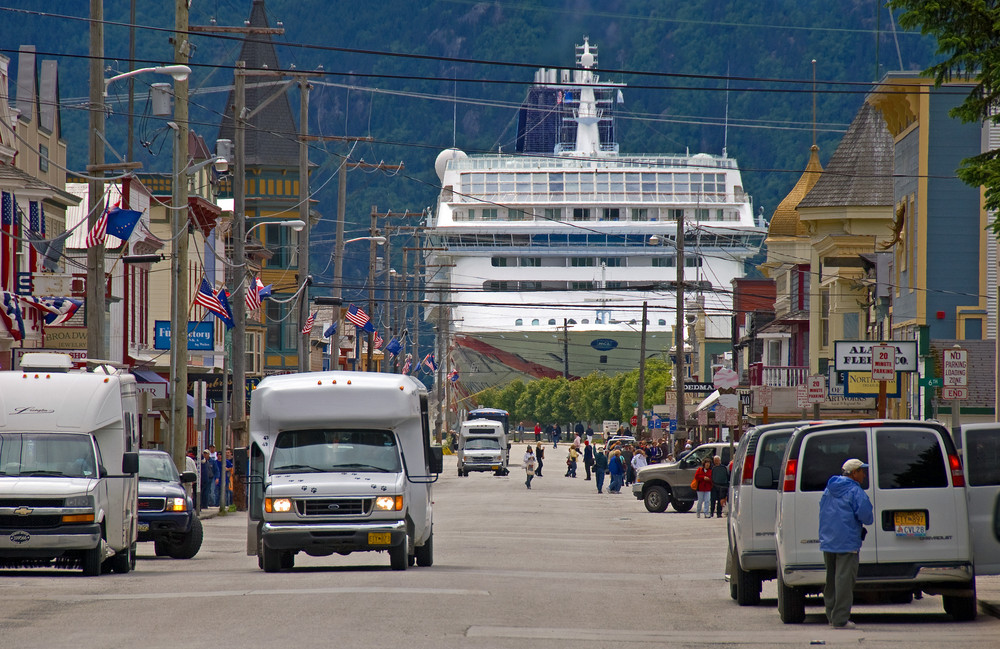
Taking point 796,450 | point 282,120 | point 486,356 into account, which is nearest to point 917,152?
point 796,450

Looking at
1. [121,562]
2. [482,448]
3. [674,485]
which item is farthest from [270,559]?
[482,448]

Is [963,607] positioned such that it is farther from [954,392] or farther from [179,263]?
[179,263]

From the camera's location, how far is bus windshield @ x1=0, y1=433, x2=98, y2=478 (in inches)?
725

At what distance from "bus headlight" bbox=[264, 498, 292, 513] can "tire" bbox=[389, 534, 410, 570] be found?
52.2 inches

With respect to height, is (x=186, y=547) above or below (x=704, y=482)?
above

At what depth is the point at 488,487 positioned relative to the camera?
5566 centimetres

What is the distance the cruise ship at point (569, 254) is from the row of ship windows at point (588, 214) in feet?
0.30

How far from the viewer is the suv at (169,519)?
23.2 metres

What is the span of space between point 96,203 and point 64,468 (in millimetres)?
8787

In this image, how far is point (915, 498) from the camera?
1382 centimetres

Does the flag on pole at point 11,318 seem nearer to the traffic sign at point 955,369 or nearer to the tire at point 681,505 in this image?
the tire at point 681,505

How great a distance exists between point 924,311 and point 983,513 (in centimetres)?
2164

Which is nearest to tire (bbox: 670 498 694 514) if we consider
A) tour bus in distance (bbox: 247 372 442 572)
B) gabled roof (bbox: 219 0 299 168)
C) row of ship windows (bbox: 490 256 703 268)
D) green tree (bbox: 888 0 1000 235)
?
tour bus in distance (bbox: 247 372 442 572)

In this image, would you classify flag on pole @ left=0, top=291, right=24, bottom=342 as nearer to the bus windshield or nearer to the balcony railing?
the bus windshield
